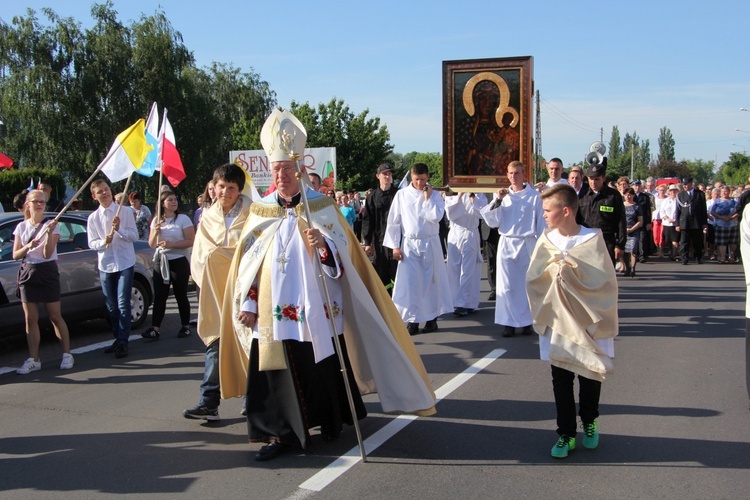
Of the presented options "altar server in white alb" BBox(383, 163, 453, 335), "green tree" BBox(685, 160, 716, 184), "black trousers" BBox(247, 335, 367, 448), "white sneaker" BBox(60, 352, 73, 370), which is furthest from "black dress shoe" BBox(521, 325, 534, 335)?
"green tree" BBox(685, 160, 716, 184)

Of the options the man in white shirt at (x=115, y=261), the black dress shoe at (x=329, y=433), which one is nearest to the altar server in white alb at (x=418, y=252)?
the man in white shirt at (x=115, y=261)

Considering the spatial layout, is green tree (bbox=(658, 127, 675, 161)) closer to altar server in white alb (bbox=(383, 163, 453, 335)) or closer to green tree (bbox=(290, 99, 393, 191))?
green tree (bbox=(290, 99, 393, 191))

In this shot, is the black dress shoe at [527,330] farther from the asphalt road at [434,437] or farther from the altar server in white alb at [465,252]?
the altar server in white alb at [465,252]

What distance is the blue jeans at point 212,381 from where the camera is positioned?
17.6 ft

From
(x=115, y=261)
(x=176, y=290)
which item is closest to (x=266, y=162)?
(x=176, y=290)

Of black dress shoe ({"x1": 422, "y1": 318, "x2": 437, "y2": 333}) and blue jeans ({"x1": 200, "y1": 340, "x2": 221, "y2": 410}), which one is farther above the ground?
blue jeans ({"x1": 200, "y1": 340, "x2": 221, "y2": 410})

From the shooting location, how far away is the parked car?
818cm

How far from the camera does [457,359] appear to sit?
24.2ft

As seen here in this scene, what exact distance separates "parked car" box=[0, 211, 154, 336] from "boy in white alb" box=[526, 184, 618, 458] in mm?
6175

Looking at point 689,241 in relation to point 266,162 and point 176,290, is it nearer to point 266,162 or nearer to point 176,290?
point 266,162

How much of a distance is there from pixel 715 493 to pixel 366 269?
8.11ft

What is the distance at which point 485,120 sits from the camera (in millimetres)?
10391

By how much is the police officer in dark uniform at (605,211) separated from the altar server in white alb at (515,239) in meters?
1.18

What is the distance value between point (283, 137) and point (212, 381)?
1.98 metres
